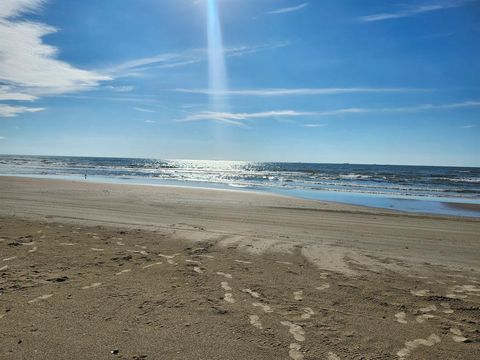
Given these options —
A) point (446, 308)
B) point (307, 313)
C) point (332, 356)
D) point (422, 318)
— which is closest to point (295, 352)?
point (332, 356)

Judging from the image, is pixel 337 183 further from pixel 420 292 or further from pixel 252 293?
pixel 252 293

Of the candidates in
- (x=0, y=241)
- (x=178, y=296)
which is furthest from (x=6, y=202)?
(x=178, y=296)

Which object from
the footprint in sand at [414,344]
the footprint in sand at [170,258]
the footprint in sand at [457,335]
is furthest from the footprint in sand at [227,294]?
the footprint in sand at [457,335]

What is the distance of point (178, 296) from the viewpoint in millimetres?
4508

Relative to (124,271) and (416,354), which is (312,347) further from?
(124,271)

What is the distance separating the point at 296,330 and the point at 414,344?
113 centimetres

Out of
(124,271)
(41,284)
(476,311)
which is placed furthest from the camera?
(124,271)

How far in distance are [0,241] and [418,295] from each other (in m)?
7.19

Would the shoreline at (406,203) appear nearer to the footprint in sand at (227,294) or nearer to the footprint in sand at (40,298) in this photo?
the footprint in sand at (227,294)

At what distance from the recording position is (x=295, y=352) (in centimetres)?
328

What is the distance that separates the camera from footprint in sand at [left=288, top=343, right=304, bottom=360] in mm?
3197

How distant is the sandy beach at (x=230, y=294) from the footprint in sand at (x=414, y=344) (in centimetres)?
2

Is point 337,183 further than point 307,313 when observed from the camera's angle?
Yes

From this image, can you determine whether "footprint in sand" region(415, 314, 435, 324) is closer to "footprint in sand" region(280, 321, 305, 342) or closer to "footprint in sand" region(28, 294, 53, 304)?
"footprint in sand" region(280, 321, 305, 342)
